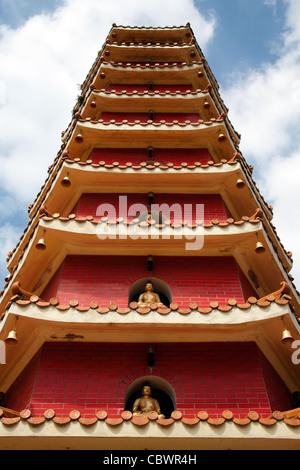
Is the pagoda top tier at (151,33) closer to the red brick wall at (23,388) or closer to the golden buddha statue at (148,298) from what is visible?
the golden buddha statue at (148,298)

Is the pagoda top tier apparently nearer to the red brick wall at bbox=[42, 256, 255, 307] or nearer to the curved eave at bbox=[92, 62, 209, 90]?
the curved eave at bbox=[92, 62, 209, 90]

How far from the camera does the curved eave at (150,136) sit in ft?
37.7

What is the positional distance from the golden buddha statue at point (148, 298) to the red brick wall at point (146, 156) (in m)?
4.25

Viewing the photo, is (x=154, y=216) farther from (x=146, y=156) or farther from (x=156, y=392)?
(x=156, y=392)

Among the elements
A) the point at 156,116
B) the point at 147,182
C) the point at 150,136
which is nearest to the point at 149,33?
the point at 156,116

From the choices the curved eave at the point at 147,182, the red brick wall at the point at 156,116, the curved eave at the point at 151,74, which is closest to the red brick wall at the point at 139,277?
the curved eave at the point at 147,182

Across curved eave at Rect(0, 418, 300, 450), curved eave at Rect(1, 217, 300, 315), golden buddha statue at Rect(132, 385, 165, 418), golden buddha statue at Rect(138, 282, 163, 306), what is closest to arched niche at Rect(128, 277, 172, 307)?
golden buddha statue at Rect(138, 282, 163, 306)

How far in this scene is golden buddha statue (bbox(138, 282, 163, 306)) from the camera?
26.3 feet

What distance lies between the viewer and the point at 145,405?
6742 millimetres

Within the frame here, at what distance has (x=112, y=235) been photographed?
28.3ft

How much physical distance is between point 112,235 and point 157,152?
4.00 m

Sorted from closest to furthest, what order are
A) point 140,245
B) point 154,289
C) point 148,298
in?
point 148,298 → point 140,245 → point 154,289

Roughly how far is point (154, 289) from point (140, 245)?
0.93 m
